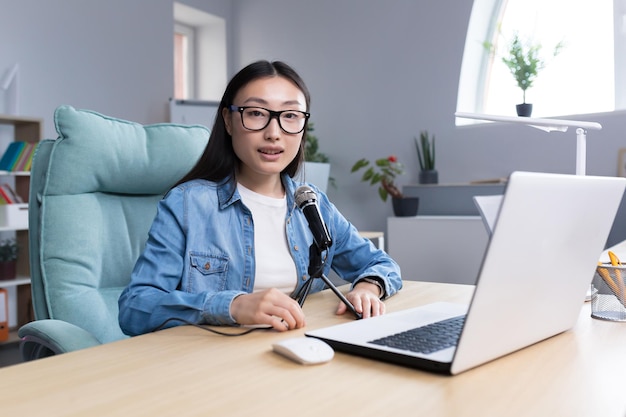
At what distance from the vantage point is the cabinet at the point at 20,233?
372 centimetres

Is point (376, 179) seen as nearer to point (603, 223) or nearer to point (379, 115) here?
point (379, 115)

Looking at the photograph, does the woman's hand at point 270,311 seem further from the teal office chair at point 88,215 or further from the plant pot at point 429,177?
the plant pot at point 429,177

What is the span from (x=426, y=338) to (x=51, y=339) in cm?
69

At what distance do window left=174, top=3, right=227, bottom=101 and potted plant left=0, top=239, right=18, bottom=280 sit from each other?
226 centimetres

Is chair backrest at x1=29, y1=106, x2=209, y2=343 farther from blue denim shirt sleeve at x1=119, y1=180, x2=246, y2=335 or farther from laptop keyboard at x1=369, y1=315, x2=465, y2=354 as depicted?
laptop keyboard at x1=369, y1=315, x2=465, y2=354

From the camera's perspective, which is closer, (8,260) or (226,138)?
(226,138)

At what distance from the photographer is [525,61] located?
147 inches

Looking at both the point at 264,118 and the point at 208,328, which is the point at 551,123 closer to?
the point at 264,118

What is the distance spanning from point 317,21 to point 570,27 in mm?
1941

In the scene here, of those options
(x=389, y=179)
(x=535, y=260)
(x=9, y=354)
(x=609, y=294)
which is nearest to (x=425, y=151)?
(x=389, y=179)

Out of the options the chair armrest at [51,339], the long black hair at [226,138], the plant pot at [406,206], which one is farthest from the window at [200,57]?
the chair armrest at [51,339]

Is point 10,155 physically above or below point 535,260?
above

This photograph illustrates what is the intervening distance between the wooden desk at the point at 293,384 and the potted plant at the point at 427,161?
10.8 feet

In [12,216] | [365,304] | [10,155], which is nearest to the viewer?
[365,304]
